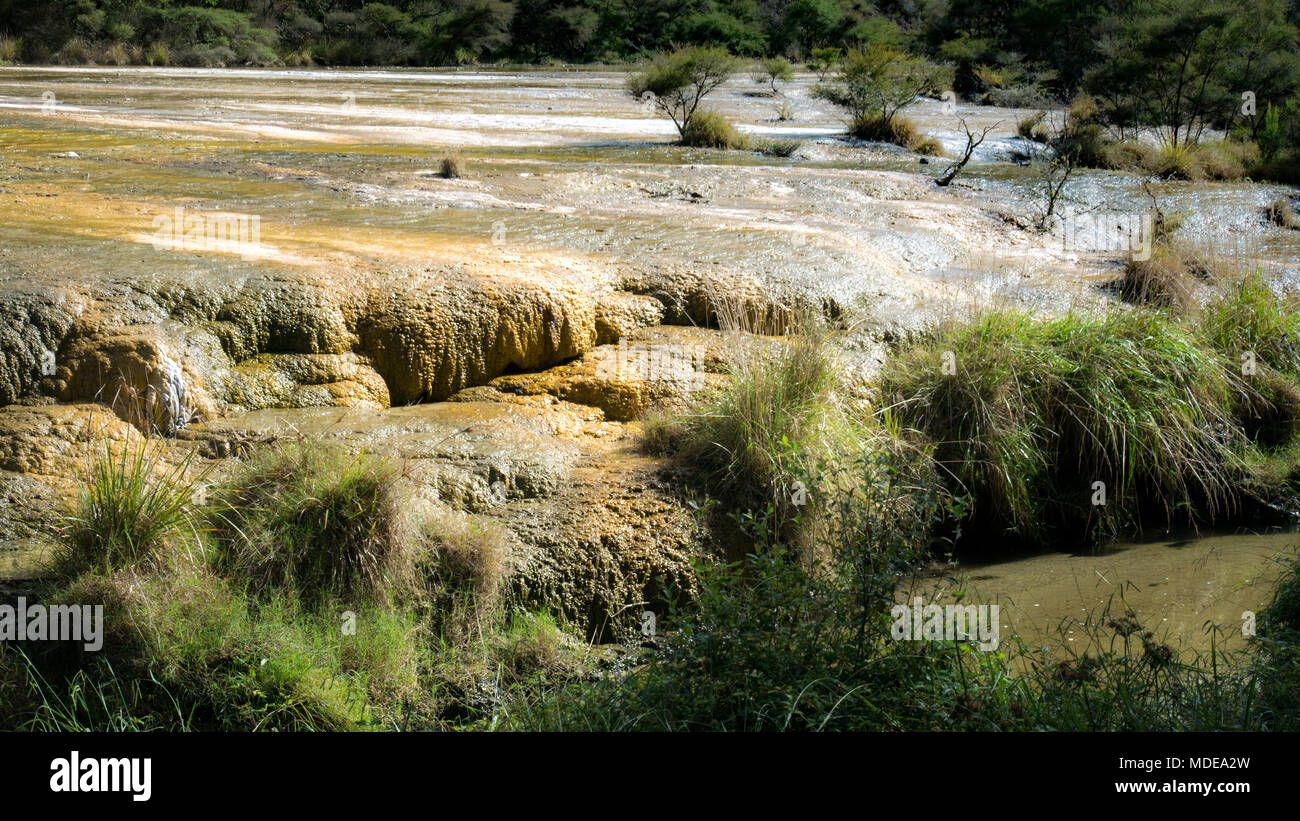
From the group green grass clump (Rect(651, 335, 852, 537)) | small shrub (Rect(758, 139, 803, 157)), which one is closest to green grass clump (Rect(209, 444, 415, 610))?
green grass clump (Rect(651, 335, 852, 537))

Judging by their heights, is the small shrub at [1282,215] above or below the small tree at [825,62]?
below

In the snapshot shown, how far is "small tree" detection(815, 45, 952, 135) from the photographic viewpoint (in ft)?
60.8

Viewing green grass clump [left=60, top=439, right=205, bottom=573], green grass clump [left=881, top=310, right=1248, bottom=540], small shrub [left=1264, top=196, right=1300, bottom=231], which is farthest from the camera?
small shrub [left=1264, top=196, right=1300, bottom=231]

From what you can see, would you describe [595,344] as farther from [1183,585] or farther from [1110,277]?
[1110,277]

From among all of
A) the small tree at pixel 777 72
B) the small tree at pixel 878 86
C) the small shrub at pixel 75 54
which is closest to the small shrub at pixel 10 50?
the small shrub at pixel 75 54

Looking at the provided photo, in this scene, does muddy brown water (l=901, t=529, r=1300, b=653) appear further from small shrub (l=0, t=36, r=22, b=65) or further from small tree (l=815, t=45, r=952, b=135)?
small shrub (l=0, t=36, r=22, b=65)

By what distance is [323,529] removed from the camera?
4.80 meters

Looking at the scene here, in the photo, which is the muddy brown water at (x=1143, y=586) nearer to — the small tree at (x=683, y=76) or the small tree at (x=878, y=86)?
the small tree at (x=683, y=76)

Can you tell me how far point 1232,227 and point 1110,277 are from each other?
481 cm

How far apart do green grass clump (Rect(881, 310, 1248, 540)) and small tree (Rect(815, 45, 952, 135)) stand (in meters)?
11.8

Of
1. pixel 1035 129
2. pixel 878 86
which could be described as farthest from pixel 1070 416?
pixel 1035 129

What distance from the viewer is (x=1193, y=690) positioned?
4.37 meters

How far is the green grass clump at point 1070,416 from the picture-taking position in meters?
6.73

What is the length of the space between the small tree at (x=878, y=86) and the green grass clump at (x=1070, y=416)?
466 inches
